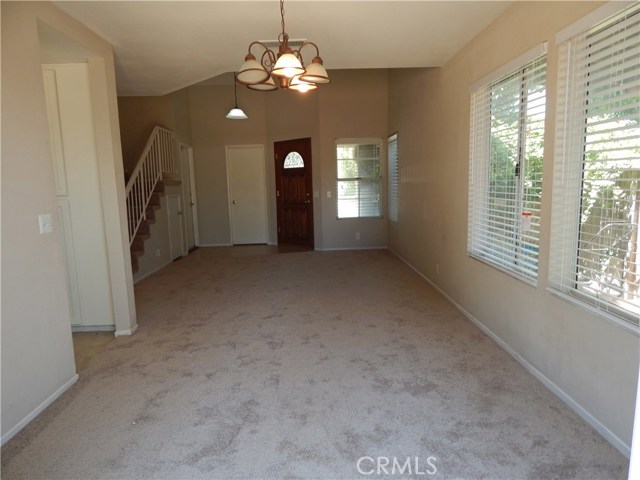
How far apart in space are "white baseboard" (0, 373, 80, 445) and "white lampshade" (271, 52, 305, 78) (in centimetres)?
237

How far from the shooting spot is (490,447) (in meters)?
1.87

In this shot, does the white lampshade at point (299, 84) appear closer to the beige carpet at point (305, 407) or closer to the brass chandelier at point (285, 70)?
the brass chandelier at point (285, 70)

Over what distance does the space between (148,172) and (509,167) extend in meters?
4.89

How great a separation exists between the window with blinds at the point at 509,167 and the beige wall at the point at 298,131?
146 inches

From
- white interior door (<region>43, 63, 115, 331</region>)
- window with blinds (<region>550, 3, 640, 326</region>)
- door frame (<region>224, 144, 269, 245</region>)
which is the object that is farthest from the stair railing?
window with blinds (<region>550, 3, 640, 326</region>)

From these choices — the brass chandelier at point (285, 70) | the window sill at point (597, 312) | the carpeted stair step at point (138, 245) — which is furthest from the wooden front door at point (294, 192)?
the window sill at point (597, 312)

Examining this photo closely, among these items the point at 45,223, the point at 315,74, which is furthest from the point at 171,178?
the point at 315,74

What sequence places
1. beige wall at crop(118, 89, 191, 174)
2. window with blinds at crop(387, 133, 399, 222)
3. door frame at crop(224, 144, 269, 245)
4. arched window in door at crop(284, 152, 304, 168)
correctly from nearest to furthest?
window with blinds at crop(387, 133, 399, 222) → beige wall at crop(118, 89, 191, 174) → arched window in door at crop(284, 152, 304, 168) → door frame at crop(224, 144, 269, 245)

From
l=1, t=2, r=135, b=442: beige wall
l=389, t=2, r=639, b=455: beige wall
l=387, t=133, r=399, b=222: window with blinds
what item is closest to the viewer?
l=389, t=2, r=639, b=455: beige wall

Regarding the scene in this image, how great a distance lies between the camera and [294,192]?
25.4ft

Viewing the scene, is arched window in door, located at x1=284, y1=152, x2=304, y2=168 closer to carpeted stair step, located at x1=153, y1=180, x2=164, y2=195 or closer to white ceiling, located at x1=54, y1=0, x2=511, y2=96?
carpeted stair step, located at x1=153, y1=180, x2=164, y2=195

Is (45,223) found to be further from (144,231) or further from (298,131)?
(298,131)

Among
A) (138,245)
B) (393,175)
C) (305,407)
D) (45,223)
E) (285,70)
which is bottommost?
(305,407)

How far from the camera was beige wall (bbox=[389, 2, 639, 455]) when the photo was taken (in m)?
1.93
